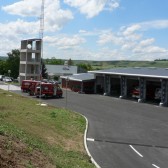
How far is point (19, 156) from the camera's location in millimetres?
12320

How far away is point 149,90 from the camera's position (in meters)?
58.3

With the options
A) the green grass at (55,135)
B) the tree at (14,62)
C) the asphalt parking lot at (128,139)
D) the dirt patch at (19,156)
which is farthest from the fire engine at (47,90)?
the tree at (14,62)

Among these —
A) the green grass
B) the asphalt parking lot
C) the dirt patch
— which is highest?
the dirt patch

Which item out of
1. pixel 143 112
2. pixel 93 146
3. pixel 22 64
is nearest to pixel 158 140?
pixel 93 146

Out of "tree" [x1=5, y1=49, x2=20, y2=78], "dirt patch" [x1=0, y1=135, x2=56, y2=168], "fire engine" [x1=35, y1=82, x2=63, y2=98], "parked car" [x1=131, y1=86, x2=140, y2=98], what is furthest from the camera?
"tree" [x1=5, y1=49, x2=20, y2=78]

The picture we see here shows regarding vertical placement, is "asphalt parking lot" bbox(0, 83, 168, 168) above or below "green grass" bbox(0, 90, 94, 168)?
below

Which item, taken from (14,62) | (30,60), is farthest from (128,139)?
(14,62)

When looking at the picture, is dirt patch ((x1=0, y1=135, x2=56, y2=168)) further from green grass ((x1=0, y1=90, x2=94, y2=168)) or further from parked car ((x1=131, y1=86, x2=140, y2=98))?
parked car ((x1=131, y1=86, x2=140, y2=98))

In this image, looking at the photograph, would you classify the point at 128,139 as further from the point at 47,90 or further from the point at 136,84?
the point at 136,84

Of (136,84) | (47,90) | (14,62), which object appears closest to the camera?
(47,90)

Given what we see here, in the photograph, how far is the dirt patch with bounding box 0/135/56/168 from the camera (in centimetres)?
1135

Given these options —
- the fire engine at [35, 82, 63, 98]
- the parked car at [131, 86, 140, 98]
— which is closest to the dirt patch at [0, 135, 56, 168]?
the fire engine at [35, 82, 63, 98]

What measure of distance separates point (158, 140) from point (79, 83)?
4654 cm

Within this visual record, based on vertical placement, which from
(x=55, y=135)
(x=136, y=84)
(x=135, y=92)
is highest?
(x=136, y=84)
